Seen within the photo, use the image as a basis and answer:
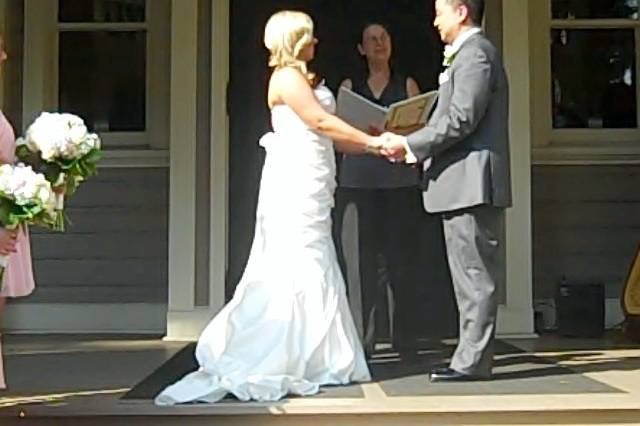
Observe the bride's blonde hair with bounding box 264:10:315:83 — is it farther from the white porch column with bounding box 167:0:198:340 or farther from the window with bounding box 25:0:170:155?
the window with bounding box 25:0:170:155

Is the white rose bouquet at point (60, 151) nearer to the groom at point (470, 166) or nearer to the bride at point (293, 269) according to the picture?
the bride at point (293, 269)

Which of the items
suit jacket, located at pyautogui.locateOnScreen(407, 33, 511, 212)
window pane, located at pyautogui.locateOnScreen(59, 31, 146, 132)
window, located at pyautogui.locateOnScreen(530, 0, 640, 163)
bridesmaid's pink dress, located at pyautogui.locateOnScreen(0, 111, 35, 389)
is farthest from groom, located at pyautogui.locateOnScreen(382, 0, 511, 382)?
window pane, located at pyautogui.locateOnScreen(59, 31, 146, 132)

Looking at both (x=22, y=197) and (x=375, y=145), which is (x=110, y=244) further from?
(x=22, y=197)

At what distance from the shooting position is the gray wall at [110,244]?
6.56 meters

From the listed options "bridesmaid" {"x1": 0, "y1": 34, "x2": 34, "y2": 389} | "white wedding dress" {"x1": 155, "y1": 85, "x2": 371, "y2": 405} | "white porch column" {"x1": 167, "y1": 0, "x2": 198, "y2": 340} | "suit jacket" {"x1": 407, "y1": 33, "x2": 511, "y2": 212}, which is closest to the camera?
"bridesmaid" {"x1": 0, "y1": 34, "x2": 34, "y2": 389}

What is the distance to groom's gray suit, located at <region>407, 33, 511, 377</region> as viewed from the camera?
164 inches

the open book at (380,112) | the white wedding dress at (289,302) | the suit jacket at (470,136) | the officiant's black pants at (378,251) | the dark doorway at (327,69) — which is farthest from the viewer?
the dark doorway at (327,69)

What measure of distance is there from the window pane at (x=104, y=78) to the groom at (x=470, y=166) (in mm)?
2889

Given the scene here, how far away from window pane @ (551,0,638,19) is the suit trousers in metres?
3.01

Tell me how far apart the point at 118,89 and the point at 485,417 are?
3.94m

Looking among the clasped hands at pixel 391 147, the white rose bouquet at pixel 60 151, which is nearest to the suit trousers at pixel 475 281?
the clasped hands at pixel 391 147

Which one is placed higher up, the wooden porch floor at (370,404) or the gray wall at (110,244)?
the gray wall at (110,244)

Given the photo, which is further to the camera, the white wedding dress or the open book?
the open book

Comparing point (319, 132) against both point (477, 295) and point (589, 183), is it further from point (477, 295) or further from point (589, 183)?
point (589, 183)
